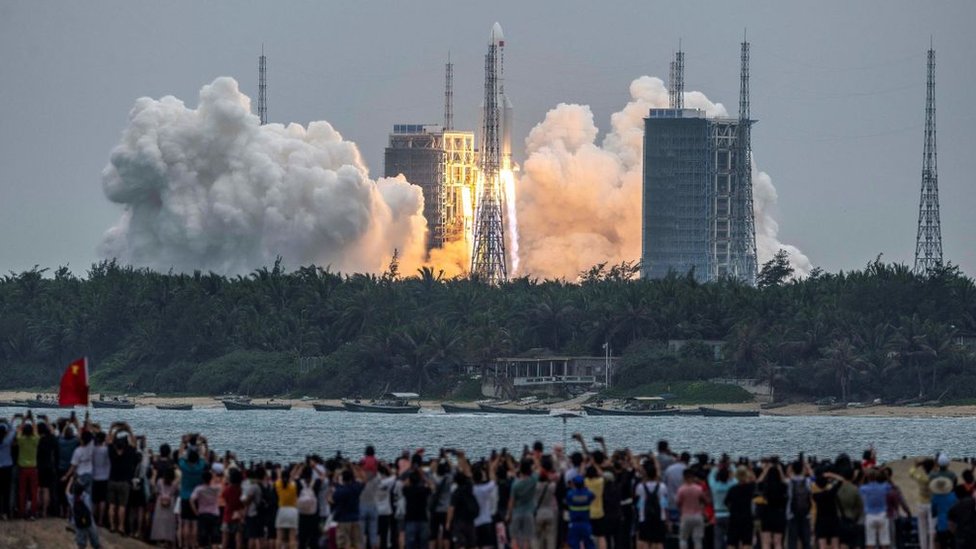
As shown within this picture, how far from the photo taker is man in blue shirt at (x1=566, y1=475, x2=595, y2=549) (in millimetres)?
41438

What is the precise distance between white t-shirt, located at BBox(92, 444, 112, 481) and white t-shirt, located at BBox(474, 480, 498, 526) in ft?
25.8

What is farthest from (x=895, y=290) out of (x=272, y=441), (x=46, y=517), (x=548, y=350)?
(x=46, y=517)

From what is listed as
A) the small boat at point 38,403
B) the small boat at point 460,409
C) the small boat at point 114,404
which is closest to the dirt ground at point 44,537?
the small boat at point 460,409

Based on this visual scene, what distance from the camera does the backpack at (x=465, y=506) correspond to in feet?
136

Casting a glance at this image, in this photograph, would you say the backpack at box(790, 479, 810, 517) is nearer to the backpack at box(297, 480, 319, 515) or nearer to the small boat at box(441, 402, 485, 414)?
the backpack at box(297, 480, 319, 515)

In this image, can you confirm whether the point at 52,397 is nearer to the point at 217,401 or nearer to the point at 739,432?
the point at 217,401

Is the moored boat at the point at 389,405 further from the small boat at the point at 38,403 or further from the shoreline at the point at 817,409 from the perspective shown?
the small boat at the point at 38,403

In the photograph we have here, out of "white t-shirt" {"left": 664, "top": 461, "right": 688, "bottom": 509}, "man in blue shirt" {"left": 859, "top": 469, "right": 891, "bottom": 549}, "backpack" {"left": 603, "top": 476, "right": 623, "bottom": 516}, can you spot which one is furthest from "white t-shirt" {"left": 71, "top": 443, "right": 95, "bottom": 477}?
"man in blue shirt" {"left": 859, "top": 469, "right": 891, "bottom": 549}

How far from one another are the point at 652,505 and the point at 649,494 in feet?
0.72

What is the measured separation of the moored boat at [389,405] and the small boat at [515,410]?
557 centimetres

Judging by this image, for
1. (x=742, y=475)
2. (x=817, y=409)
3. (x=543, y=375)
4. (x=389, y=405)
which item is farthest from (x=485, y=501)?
(x=543, y=375)

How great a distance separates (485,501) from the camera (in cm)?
4188

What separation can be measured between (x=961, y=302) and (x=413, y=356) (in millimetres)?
42785

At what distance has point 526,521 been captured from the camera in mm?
41500
